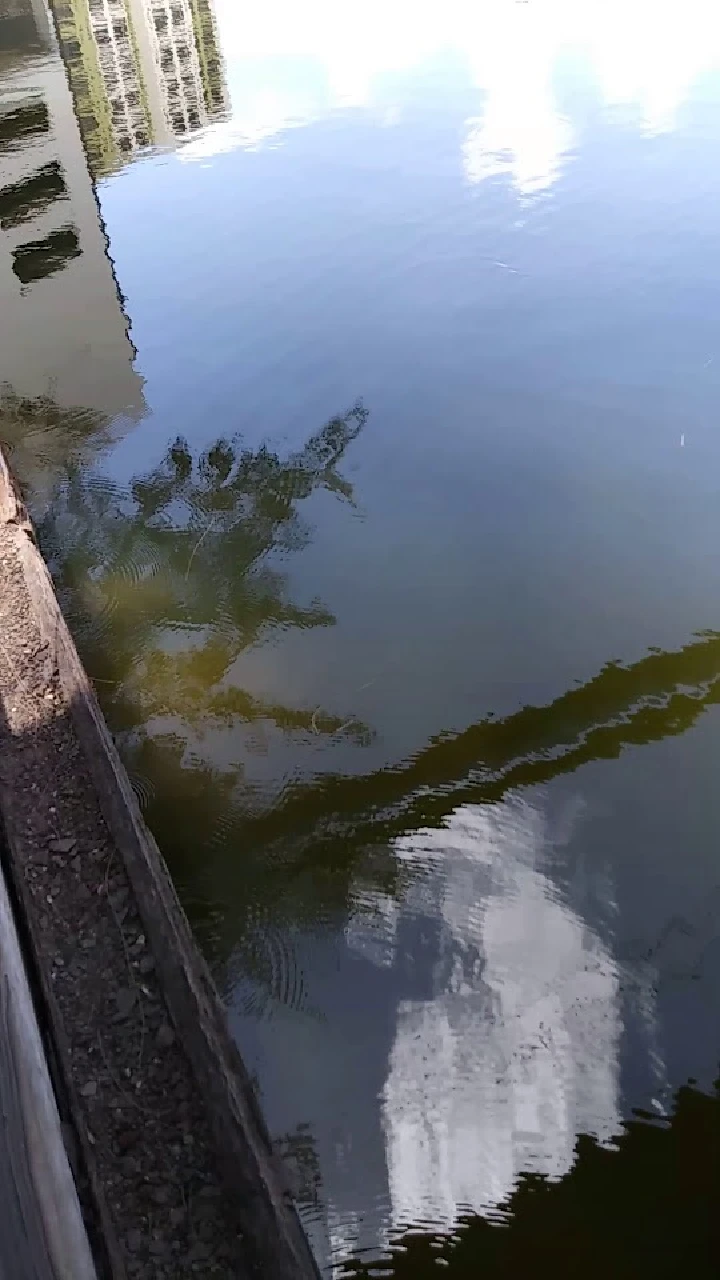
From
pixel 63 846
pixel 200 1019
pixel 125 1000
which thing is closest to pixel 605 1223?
pixel 200 1019

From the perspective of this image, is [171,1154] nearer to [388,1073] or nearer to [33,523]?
[388,1073]

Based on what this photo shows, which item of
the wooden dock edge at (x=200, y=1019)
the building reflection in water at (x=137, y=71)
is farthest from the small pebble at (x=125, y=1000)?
the building reflection in water at (x=137, y=71)

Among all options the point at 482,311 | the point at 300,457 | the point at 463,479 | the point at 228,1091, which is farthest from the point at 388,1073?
the point at 482,311

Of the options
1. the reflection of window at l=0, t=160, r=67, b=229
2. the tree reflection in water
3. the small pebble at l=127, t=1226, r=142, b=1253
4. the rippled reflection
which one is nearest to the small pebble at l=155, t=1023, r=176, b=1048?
the small pebble at l=127, t=1226, r=142, b=1253

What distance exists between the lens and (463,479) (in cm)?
420

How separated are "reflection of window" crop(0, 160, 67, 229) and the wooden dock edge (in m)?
5.47

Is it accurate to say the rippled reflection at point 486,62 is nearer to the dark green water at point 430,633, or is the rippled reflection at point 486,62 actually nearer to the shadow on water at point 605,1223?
the dark green water at point 430,633

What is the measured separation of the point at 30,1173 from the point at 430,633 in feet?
8.15

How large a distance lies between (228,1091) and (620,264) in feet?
17.4

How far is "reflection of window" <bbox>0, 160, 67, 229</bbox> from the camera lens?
7.31 meters

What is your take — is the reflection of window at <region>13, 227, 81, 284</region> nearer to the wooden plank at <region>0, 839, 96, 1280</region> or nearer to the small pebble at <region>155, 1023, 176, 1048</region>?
the small pebble at <region>155, 1023, 176, 1048</region>

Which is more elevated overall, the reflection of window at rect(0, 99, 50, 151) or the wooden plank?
the reflection of window at rect(0, 99, 50, 151)

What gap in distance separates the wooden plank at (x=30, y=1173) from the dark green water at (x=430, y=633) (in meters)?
0.83

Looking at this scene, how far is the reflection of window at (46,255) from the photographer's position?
Answer: 6.50 m
